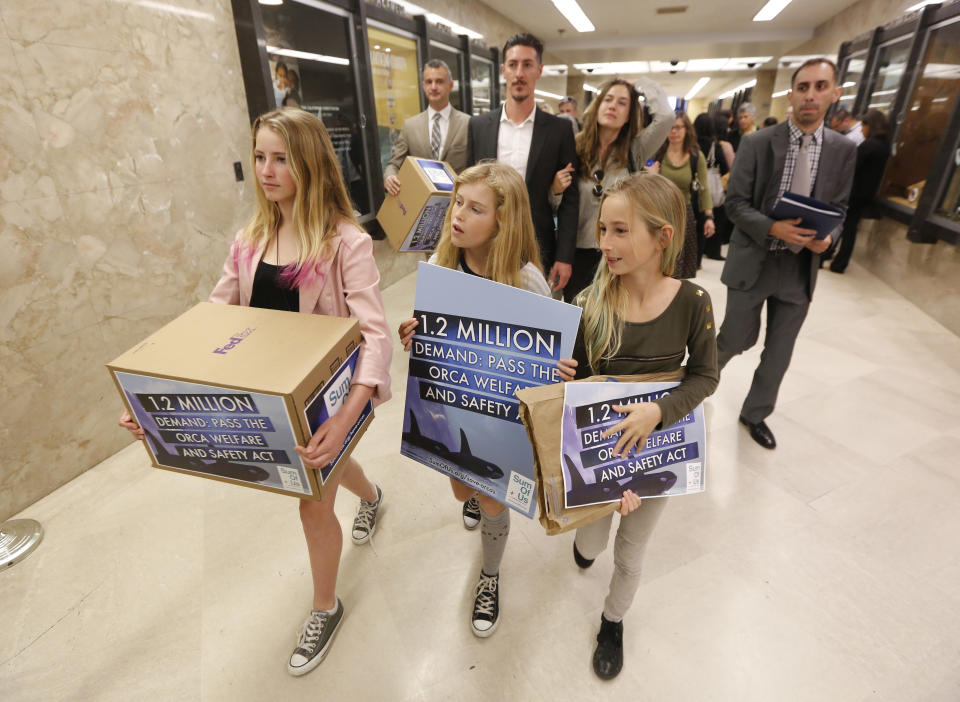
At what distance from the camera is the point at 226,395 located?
991 millimetres

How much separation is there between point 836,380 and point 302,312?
332 cm

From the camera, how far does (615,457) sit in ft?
3.63

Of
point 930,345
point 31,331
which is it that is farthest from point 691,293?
point 930,345

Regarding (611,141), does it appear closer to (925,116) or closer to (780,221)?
(780,221)

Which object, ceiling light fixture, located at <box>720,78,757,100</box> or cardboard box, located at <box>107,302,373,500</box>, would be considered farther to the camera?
ceiling light fixture, located at <box>720,78,757,100</box>

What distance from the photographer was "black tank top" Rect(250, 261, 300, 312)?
130 cm

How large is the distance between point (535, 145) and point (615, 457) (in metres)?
1.74

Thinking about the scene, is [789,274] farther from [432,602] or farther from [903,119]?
[903,119]

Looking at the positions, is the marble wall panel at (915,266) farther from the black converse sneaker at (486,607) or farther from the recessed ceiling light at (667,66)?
the recessed ceiling light at (667,66)

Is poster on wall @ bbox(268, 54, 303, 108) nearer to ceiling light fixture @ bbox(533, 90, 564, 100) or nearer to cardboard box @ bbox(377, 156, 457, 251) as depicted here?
cardboard box @ bbox(377, 156, 457, 251)

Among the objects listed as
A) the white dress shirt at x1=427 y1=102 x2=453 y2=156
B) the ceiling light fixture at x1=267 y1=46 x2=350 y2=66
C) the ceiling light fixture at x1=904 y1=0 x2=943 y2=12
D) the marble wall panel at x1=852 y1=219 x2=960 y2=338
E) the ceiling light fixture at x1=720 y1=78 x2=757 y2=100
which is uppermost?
the ceiling light fixture at x1=720 y1=78 x2=757 y2=100

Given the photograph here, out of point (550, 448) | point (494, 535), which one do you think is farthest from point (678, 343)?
point (494, 535)

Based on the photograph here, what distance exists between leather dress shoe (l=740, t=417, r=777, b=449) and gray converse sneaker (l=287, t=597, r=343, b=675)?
2153 millimetres

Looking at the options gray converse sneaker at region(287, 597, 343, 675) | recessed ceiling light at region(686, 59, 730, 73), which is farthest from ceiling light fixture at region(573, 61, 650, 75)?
gray converse sneaker at region(287, 597, 343, 675)
